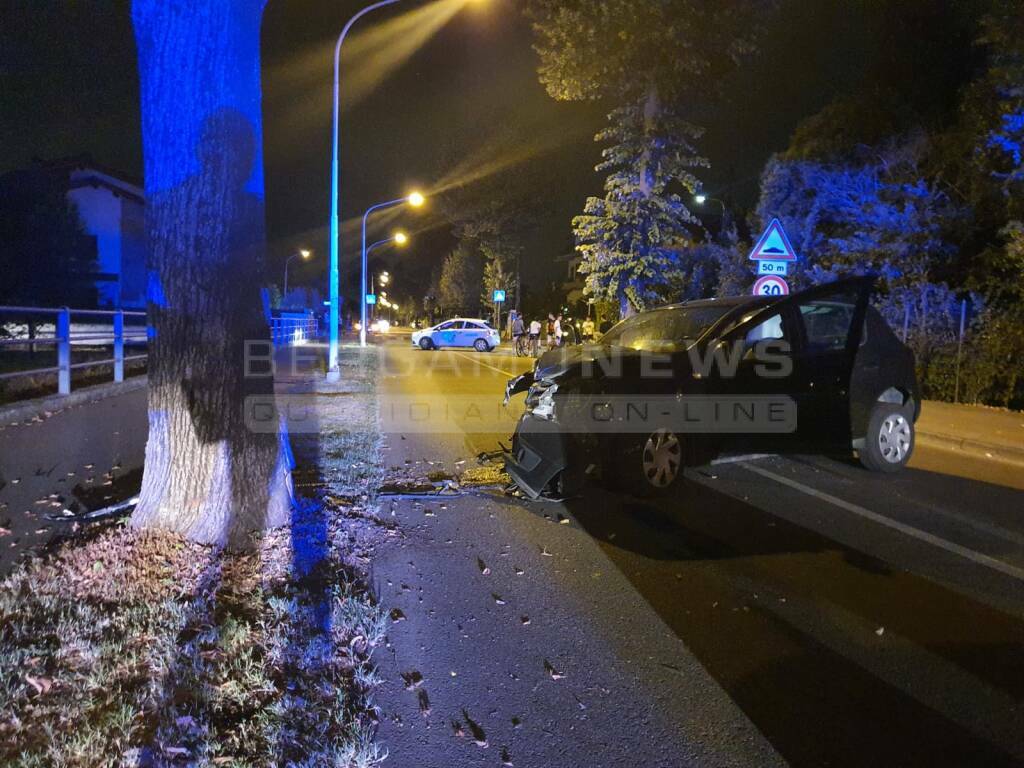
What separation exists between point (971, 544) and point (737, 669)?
2.86m

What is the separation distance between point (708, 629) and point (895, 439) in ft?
14.8

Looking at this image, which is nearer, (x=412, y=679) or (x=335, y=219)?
(x=412, y=679)

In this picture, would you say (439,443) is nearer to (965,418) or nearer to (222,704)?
(222,704)

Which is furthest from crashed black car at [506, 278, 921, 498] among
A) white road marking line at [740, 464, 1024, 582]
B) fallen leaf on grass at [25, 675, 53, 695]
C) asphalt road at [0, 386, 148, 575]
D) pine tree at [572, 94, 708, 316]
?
pine tree at [572, 94, 708, 316]

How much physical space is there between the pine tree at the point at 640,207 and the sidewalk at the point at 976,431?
37.9 ft

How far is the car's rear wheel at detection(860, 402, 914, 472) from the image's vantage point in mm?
6828

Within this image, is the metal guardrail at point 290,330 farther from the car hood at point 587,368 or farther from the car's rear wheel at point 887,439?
the car's rear wheel at point 887,439

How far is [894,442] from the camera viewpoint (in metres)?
7.07

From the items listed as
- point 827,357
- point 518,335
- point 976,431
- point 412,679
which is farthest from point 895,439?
point 518,335

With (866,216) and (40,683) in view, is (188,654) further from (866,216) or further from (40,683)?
(866,216)

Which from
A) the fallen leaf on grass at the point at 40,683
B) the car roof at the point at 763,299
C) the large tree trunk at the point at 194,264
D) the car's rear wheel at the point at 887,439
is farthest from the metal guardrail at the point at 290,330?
the fallen leaf on grass at the point at 40,683

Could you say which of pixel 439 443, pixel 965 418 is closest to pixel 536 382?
pixel 439 443

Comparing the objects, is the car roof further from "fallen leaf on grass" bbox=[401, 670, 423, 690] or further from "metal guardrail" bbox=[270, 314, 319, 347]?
"metal guardrail" bbox=[270, 314, 319, 347]

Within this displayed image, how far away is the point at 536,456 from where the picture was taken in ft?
18.7
